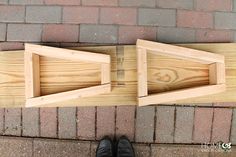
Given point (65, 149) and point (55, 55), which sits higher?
point (55, 55)

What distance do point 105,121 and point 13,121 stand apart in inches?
22.6

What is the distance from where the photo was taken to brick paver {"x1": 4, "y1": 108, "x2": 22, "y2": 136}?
2.18 metres

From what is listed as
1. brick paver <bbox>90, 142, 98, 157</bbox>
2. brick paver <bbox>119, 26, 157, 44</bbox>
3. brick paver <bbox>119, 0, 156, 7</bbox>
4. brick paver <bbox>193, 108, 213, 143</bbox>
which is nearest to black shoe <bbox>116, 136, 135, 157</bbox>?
brick paver <bbox>90, 142, 98, 157</bbox>

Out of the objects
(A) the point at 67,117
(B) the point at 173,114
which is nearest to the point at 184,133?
(B) the point at 173,114

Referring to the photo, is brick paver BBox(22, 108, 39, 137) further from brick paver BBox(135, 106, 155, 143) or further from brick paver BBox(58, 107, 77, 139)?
brick paver BBox(135, 106, 155, 143)

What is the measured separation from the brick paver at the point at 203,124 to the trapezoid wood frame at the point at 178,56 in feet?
0.67

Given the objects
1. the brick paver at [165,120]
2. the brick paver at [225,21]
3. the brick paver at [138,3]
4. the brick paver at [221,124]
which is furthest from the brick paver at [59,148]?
the brick paver at [225,21]

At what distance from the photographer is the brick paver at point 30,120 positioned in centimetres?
218

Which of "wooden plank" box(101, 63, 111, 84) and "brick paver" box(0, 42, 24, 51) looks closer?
"wooden plank" box(101, 63, 111, 84)

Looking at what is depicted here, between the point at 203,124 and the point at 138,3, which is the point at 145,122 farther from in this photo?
the point at 138,3

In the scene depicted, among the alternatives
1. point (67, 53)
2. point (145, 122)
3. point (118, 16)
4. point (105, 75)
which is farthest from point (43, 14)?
point (145, 122)

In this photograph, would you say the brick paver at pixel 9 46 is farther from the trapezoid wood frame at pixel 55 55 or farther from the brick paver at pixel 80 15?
the brick paver at pixel 80 15

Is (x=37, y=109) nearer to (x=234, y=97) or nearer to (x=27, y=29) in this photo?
(x=27, y=29)

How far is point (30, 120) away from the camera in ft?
7.14
